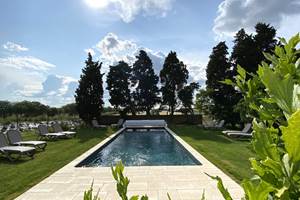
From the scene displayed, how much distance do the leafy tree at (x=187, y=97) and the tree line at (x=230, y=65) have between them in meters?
3.51

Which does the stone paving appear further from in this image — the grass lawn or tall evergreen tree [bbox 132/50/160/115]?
tall evergreen tree [bbox 132/50/160/115]

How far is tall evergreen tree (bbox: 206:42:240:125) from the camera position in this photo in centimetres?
2483

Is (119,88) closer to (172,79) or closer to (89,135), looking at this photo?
(172,79)

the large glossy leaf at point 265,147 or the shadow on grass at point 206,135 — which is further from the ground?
the large glossy leaf at point 265,147

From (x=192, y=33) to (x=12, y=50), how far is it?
16329 millimetres

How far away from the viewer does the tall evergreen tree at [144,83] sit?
3319 centimetres

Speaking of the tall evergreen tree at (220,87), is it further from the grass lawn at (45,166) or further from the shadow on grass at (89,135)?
the grass lawn at (45,166)

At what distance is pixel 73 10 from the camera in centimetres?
1370

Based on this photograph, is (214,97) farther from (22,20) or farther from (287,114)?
(287,114)

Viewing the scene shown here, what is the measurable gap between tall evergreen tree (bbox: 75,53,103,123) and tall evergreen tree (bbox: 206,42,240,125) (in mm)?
11370

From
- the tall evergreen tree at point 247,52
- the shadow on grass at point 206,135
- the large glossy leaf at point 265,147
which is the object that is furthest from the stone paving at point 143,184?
the tall evergreen tree at point 247,52

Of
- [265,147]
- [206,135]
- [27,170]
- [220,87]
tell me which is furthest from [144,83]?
[265,147]

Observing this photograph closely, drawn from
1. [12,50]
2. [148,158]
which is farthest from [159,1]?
[12,50]

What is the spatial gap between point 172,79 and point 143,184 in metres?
26.9
